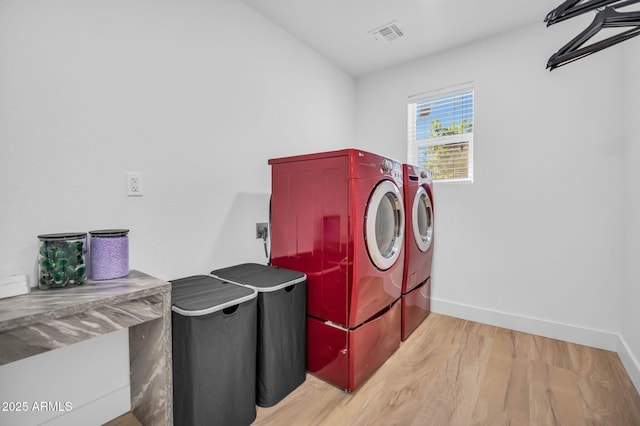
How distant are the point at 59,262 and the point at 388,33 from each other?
2.69 metres

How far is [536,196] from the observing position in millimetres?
2309

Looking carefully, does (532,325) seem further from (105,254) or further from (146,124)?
(146,124)

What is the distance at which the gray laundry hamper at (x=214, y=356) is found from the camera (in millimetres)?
1172

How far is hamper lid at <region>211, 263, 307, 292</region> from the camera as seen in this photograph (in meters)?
1.52

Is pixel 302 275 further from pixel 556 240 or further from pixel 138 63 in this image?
pixel 556 240

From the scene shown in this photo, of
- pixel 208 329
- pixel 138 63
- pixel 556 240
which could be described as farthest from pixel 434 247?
pixel 138 63

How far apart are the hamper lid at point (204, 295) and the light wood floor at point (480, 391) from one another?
0.66m

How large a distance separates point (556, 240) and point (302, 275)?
2.04 metres

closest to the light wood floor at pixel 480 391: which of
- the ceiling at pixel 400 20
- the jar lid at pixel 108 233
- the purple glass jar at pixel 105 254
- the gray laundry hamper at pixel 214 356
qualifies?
the gray laundry hamper at pixel 214 356

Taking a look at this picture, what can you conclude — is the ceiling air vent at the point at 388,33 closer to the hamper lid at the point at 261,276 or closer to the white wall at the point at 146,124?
the white wall at the point at 146,124

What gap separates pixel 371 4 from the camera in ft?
6.81

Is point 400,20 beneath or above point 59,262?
above

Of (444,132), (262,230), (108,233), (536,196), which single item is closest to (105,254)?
(108,233)

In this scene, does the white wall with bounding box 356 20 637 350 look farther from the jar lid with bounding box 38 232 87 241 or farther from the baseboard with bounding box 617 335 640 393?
the jar lid with bounding box 38 232 87 241
